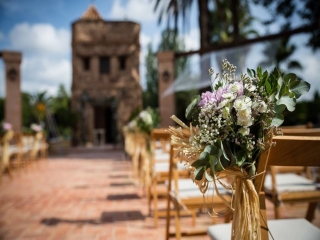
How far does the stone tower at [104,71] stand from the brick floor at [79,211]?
1138cm

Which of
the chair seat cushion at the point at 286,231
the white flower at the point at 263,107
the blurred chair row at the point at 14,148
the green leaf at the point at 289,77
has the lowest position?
the blurred chair row at the point at 14,148

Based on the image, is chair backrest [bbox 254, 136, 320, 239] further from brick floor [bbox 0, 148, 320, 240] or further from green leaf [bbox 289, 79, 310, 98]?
brick floor [bbox 0, 148, 320, 240]

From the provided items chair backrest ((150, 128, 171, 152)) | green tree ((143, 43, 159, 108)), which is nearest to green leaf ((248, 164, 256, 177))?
chair backrest ((150, 128, 171, 152))

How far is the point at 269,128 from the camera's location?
0.96 metres

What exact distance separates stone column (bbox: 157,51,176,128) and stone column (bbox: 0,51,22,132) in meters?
4.10

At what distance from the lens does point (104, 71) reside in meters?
17.2

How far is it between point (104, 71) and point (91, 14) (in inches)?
164

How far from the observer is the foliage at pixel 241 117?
92 cm

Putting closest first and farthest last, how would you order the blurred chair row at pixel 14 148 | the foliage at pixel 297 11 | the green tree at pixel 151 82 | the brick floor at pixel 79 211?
the brick floor at pixel 79 211 < the blurred chair row at pixel 14 148 < the foliage at pixel 297 11 < the green tree at pixel 151 82

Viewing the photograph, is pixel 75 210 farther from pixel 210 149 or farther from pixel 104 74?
pixel 104 74

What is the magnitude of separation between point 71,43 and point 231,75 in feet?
57.4

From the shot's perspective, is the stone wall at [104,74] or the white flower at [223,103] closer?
the white flower at [223,103]

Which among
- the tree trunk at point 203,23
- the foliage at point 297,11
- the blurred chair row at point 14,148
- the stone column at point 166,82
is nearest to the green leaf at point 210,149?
the blurred chair row at point 14,148

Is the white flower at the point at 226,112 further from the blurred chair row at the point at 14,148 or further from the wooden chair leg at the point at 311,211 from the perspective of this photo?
the blurred chair row at the point at 14,148
